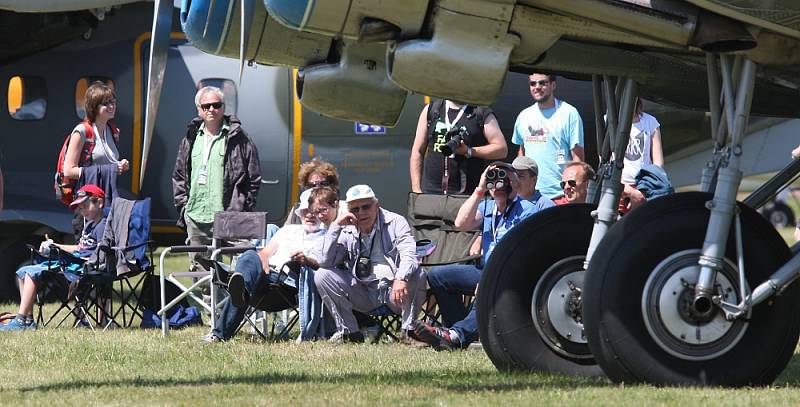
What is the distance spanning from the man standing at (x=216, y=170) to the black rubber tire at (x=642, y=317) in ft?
17.6

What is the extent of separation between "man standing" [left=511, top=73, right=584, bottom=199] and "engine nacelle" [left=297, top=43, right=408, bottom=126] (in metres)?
3.88

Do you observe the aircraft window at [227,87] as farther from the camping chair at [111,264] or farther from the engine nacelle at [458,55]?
the engine nacelle at [458,55]

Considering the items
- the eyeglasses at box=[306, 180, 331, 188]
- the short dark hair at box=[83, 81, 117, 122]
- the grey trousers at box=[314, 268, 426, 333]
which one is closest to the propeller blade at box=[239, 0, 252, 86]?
the grey trousers at box=[314, 268, 426, 333]

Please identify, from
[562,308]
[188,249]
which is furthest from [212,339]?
[562,308]

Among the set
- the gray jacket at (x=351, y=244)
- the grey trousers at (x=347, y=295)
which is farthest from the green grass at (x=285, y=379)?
the gray jacket at (x=351, y=244)

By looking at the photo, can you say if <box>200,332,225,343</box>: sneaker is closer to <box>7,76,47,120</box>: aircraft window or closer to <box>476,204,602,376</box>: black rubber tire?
<box>476,204,602,376</box>: black rubber tire

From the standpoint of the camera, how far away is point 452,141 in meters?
10.5

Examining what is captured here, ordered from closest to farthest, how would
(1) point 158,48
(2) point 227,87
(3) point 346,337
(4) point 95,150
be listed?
(1) point 158,48
(3) point 346,337
(4) point 95,150
(2) point 227,87

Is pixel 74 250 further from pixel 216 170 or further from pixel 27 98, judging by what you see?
pixel 27 98

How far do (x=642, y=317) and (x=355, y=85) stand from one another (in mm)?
1829

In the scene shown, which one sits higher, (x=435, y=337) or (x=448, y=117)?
(x=448, y=117)

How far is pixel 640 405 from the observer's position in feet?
19.2

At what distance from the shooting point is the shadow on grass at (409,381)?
672 cm

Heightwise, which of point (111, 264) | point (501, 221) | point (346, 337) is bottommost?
point (346, 337)
